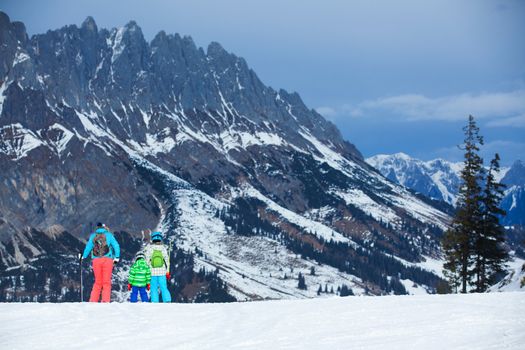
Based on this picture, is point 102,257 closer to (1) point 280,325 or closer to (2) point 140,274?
(2) point 140,274

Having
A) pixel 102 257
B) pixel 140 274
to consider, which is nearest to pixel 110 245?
pixel 102 257

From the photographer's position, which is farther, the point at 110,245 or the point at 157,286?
the point at 157,286

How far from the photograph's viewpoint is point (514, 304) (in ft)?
62.5

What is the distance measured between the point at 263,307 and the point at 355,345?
7.41 meters

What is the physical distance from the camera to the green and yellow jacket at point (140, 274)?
85.0 ft

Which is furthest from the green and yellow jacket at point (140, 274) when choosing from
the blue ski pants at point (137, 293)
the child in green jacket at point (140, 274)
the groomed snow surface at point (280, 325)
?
the groomed snow surface at point (280, 325)

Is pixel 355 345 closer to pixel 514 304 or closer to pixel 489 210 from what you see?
pixel 514 304

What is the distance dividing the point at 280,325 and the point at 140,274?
1015 centimetres

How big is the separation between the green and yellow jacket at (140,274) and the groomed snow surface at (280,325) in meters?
4.08

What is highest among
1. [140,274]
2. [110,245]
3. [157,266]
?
[110,245]

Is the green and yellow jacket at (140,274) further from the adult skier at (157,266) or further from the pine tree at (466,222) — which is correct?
the pine tree at (466,222)

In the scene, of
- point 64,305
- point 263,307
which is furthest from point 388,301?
point 64,305

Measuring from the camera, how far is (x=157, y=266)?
25.6m

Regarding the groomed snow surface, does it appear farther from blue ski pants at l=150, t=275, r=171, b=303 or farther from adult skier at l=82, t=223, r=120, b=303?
blue ski pants at l=150, t=275, r=171, b=303
